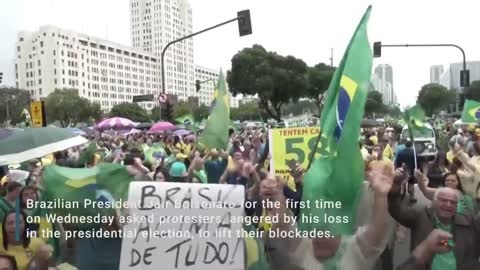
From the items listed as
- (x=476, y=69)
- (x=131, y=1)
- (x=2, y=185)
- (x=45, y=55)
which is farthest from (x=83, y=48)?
(x=2, y=185)

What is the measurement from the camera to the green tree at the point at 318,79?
50.1 meters

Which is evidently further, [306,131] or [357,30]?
[306,131]

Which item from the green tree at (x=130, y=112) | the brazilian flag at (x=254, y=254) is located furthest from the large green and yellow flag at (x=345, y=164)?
the green tree at (x=130, y=112)

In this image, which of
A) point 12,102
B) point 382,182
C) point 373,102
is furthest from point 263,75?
point 12,102

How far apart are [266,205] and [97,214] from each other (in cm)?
127

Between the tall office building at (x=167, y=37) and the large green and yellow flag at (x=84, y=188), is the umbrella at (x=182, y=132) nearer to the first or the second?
the large green and yellow flag at (x=84, y=188)

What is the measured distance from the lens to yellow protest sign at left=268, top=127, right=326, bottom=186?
709 centimetres

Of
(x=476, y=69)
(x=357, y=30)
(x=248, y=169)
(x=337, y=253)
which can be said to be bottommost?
(x=337, y=253)

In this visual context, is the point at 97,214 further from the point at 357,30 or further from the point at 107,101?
the point at 107,101

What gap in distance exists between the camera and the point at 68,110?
8356cm

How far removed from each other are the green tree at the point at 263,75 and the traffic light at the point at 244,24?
28285mm

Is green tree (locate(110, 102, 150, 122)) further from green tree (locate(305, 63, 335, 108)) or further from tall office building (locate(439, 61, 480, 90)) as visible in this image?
tall office building (locate(439, 61, 480, 90))

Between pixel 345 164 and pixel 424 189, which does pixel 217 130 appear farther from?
pixel 345 164

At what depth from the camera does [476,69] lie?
412 ft
